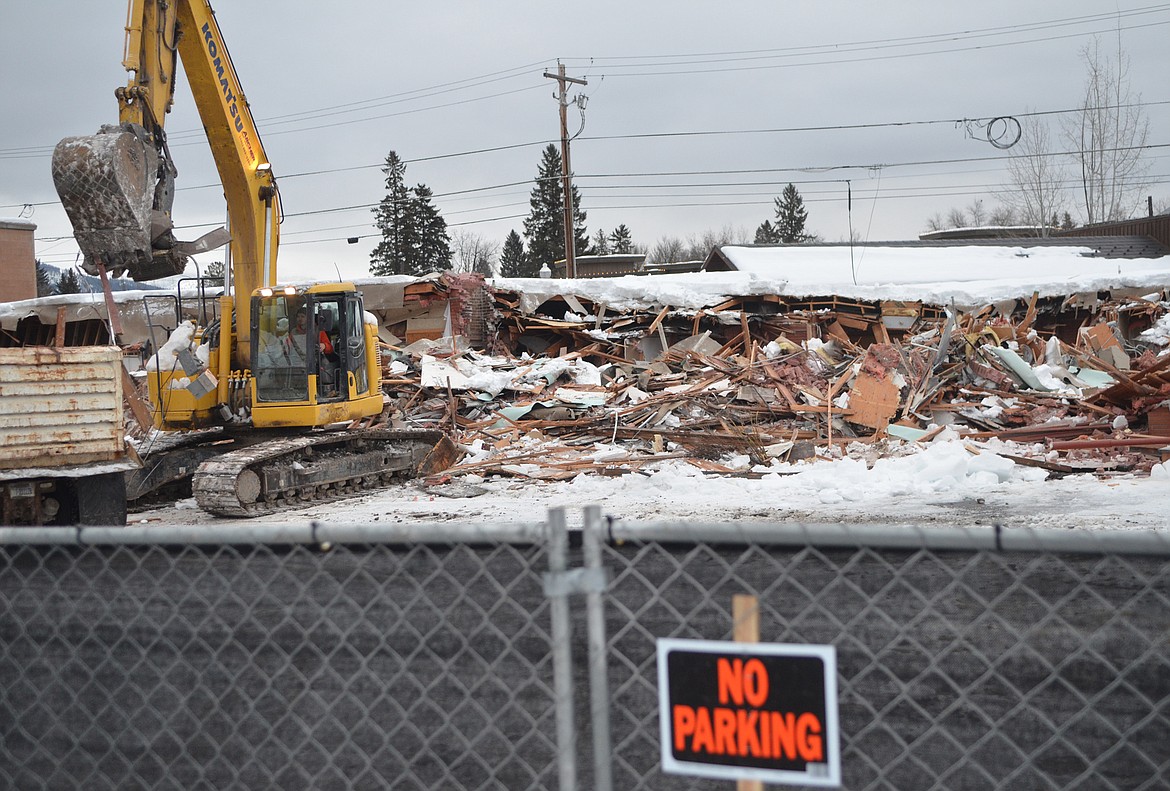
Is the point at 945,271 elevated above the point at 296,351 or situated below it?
above

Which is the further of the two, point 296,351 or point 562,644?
point 296,351

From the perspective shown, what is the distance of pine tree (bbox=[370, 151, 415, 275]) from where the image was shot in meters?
64.2

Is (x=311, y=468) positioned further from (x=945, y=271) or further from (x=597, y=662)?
(x=945, y=271)

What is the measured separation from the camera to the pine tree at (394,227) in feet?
211

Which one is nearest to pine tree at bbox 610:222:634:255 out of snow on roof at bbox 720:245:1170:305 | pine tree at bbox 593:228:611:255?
pine tree at bbox 593:228:611:255

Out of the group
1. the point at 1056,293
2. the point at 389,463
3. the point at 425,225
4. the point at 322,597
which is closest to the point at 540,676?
the point at 322,597

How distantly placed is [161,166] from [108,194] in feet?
4.36

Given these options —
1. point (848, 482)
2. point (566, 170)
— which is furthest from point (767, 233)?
point (848, 482)

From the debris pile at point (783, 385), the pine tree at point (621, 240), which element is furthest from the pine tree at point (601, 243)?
the debris pile at point (783, 385)

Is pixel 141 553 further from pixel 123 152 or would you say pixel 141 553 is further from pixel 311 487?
pixel 311 487

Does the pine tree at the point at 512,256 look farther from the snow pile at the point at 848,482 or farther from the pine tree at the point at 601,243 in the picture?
the snow pile at the point at 848,482

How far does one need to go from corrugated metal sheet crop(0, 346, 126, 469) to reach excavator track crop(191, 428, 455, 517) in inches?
65.7

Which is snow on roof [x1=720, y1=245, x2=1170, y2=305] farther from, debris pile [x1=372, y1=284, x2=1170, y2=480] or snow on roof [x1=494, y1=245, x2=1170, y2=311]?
debris pile [x1=372, y1=284, x2=1170, y2=480]

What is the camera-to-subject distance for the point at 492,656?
279 centimetres
